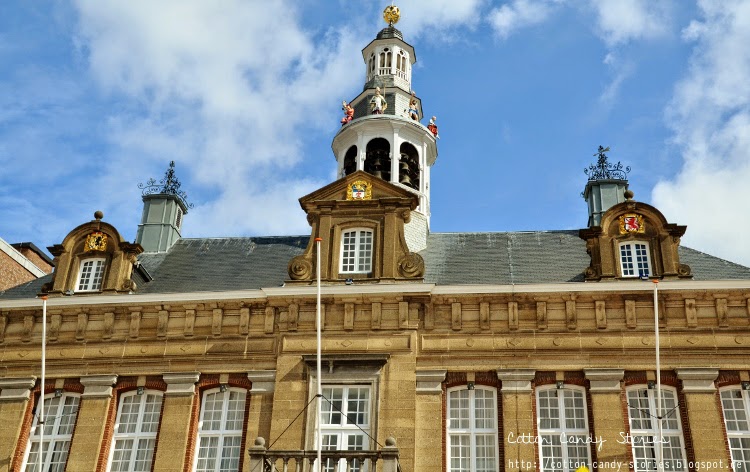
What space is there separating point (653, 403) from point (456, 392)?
4837mm

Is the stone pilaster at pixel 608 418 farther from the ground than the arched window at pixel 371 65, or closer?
closer

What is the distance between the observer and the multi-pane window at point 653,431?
19500 mm

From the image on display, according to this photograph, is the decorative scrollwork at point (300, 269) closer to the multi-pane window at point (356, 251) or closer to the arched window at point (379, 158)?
the multi-pane window at point (356, 251)

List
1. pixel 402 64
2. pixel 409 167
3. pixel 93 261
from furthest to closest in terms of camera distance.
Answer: pixel 402 64, pixel 409 167, pixel 93 261

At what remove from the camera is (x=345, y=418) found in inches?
803

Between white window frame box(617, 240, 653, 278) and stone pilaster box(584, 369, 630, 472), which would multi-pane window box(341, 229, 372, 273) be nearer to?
stone pilaster box(584, 369, 630, 472)

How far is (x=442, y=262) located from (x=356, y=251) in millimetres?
2792

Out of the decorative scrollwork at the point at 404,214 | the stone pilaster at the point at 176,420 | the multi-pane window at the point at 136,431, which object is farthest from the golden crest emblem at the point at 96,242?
the decorative scrollwork at the point at 404,214

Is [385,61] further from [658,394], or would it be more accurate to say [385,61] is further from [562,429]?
[658,394]

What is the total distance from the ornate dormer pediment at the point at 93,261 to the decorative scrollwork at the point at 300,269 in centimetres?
481

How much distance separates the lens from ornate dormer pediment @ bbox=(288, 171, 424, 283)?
73.3 feet

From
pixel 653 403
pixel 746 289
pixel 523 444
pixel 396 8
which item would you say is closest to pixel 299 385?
pixel 523 444

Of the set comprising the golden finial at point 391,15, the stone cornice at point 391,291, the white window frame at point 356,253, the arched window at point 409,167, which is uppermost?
the golden finial at point 391,15

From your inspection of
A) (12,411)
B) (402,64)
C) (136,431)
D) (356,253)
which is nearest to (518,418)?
(356,253)
